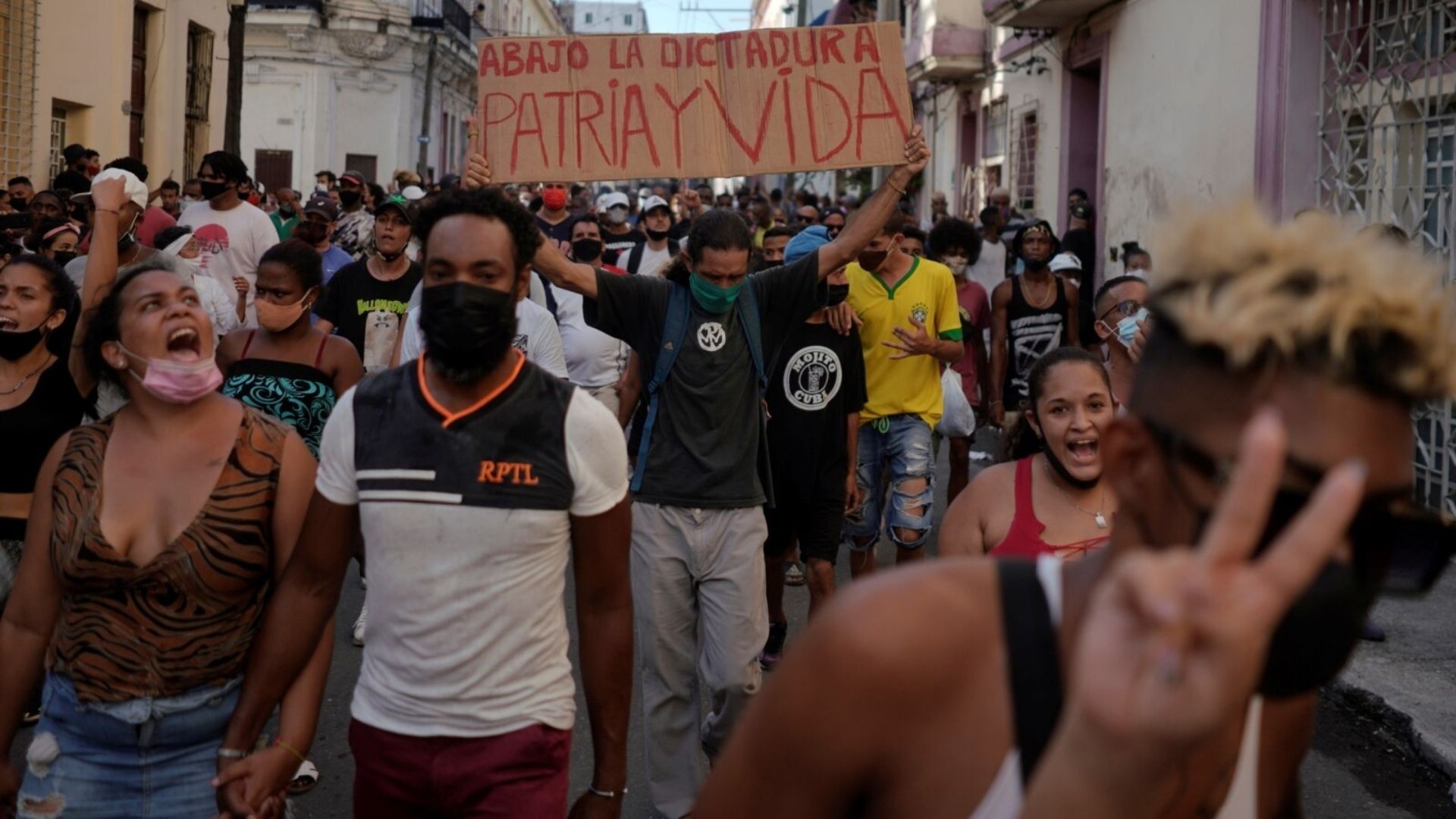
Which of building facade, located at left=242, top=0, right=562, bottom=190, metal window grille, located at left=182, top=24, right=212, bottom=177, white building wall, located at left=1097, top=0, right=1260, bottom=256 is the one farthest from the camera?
building facade, located at left=242, top=0, right=562, bottom=190

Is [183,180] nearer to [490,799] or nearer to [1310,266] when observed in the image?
[490,799]

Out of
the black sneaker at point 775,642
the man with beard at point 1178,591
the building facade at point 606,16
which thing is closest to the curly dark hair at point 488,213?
the man with beard at point 1178,591

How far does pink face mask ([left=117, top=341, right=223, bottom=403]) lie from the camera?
348cm

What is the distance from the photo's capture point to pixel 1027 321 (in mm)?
9383

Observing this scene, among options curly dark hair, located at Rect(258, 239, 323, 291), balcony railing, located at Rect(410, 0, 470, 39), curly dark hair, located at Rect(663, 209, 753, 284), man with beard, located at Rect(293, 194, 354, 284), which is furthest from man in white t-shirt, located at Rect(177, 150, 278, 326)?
balcony railing, located at Rect(410, 0, 470, 39)

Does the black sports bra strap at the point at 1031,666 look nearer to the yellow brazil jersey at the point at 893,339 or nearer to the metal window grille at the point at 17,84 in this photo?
the yellow brazil jersey at the point at 893,339

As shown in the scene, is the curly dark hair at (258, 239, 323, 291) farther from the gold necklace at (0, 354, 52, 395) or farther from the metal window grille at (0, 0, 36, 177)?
the metal window grille at (0, 0, 36, 177)

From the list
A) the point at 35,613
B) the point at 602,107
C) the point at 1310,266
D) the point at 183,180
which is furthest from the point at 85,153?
the point at 1310,266

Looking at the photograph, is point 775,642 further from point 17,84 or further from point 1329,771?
point 17,84

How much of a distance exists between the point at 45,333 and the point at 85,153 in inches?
441

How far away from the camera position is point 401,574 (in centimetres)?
317

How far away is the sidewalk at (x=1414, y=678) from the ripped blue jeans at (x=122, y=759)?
14.1 feet

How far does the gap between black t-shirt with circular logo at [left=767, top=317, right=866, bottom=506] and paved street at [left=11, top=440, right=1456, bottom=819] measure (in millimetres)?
1169

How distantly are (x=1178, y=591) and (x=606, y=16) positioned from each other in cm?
12550
